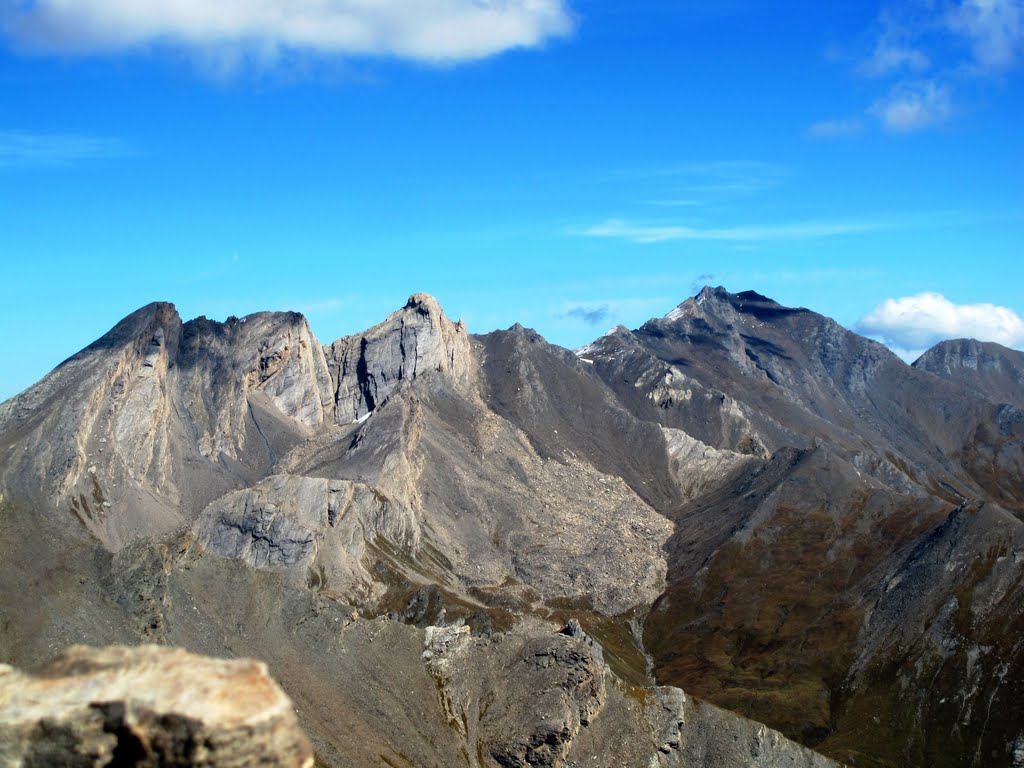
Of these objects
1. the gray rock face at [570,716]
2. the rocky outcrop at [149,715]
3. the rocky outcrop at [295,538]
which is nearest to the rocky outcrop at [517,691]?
the gray rock face at [570,716]

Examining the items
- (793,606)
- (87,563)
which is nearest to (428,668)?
(87,563)

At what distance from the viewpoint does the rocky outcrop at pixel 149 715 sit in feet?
79.0

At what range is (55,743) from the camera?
2484 cm

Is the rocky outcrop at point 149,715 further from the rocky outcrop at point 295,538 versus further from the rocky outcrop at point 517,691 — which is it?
the rocky outcrop at point 295,538

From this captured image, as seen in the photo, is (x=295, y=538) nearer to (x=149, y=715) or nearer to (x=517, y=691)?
(x=517, y=691)

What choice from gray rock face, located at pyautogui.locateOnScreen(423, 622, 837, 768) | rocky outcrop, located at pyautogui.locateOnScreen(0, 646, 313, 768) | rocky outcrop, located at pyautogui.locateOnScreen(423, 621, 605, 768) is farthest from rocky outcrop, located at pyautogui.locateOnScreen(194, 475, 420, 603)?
rocky outcrop, located at pyautogui.locateOnScreen(0, 646, 313, 768)

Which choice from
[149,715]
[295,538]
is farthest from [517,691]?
[149,715]

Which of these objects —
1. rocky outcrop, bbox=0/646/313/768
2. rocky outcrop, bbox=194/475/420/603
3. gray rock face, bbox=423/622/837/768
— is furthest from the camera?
rocky outcrop, bbox=194/475/420/603

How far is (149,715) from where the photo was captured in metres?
24.3

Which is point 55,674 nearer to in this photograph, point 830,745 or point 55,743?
point 55,743

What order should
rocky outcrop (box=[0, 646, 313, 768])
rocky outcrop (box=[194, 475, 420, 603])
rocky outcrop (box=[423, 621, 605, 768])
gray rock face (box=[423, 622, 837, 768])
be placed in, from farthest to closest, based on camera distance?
rocky outcrop (box=[194, 475, 420, 603]), gray rock face (box=[423, 622, 837, 768]), rocky outcrop (box=[423, 621, 605, 768]), rocky outcrop (box=[0, 646, 313, 768])

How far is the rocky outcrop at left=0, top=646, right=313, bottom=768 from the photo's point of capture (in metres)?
24.1

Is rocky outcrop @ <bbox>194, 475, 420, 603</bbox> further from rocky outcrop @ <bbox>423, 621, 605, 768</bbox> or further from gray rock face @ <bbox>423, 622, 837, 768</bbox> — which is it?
gray rock face @ <bbox>423, 622, 837, 768</bbox>

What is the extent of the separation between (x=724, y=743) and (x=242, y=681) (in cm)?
9818
